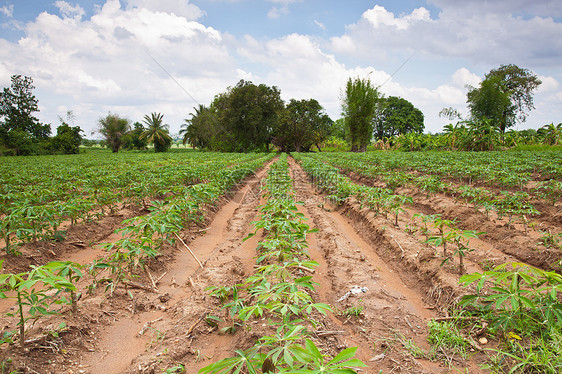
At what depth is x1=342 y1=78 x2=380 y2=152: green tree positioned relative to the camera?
122 feet

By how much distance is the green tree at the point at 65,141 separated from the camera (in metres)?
39.6

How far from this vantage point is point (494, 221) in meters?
5.03

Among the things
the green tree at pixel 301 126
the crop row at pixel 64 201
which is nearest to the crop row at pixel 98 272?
the crop row at pixel 64 201

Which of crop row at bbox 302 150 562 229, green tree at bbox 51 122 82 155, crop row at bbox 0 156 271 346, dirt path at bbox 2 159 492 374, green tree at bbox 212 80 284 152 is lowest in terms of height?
dirt path at bbox 2 159 492 374

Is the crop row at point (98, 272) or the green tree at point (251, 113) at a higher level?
the green tree at point (251, 113)

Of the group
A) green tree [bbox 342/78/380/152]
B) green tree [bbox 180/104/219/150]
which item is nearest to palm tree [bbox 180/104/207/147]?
green tree [bbox 180/104/219/150]

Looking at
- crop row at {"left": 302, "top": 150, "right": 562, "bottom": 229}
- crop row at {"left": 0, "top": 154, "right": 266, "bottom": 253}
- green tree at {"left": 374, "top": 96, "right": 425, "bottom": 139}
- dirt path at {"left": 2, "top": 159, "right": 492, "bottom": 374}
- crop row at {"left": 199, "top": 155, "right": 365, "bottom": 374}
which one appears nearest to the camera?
crop row at {"left": 199, "top": 155, "right": 365, "bottom": 374}

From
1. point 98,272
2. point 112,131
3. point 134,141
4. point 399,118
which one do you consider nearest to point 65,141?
point 112,131

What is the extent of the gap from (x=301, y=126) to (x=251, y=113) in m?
7.72

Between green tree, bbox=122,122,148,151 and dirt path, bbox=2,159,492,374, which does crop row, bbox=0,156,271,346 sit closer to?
dirt path, bbox=2,159,492,374

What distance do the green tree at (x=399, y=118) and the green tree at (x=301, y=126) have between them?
17395 mm

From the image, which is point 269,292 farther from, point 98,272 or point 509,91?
point 509,91

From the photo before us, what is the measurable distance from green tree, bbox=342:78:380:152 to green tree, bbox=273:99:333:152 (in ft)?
17.7

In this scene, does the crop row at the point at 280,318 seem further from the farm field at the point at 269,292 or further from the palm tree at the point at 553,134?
the palm tree at the point at 553,134
